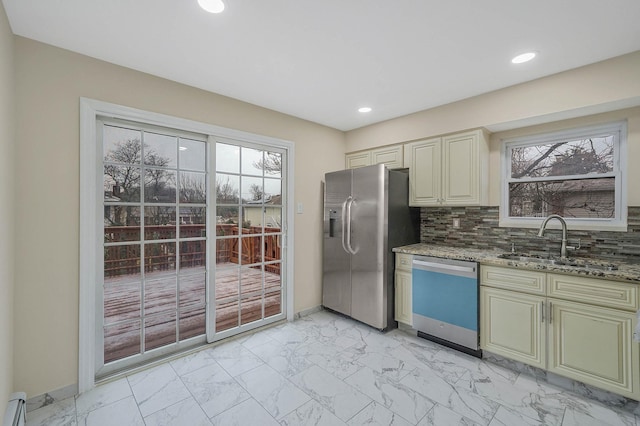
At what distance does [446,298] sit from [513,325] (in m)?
0.54

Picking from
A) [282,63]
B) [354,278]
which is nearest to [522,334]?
[354,278]

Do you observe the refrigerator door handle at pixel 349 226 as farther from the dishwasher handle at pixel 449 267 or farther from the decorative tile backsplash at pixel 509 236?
the decorative tile backsplash at pixel 509 236

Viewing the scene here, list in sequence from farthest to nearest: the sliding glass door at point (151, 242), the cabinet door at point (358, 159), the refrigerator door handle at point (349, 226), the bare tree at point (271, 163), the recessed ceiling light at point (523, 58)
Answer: the cabinet door at point (358, 159), the refrigerator door handle at point (349, 226), the bare tree at point (271, 163), the sliding glass door at point (151, 242), the recessed ceiling light at point (523, 58)

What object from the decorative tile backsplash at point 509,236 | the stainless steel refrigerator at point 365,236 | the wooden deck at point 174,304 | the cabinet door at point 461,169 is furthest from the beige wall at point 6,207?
the decorative tile backsplash at point 509,236

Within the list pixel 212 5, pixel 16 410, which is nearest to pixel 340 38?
pixel 212 5

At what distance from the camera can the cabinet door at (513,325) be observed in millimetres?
2209

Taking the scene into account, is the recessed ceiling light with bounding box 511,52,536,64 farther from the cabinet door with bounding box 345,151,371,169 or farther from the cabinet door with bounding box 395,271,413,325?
the cabinet door with bounding box 395,271,413,325

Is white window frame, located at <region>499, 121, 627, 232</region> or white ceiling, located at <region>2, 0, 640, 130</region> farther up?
white ceiling, located at <region>2, 0, 640, 130</region>

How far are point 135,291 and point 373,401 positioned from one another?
2051 mm

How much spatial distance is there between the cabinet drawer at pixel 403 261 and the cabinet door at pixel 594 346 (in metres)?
1.18

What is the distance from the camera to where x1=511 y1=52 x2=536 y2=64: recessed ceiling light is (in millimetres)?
2054

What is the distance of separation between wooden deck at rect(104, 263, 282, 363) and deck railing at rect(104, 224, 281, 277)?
7 centimetres

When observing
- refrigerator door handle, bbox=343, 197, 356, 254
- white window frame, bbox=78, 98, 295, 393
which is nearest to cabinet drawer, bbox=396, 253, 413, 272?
refrigerator door handle, bbox=343, 197, 356, 254

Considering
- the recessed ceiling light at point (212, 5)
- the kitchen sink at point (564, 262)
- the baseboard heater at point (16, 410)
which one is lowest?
the baseboard heater at point (16, 410)
